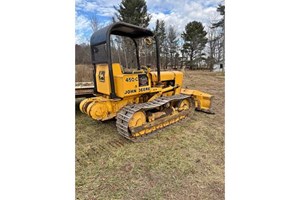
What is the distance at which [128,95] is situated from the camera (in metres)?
2.02

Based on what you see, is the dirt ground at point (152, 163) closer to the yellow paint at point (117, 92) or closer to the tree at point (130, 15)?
the yellow paint at point (117, 92)

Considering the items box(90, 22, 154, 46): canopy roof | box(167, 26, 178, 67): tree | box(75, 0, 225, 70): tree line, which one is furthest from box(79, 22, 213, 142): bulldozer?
box(167, 26, 178, 67): tree

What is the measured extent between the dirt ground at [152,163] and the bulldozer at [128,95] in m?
0.15

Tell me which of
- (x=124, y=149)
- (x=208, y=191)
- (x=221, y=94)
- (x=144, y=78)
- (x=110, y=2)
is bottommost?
(x=208, y=191)

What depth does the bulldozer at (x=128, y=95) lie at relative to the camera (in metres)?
1.84

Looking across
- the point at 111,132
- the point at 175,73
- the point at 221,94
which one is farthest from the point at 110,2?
the point at 221,94

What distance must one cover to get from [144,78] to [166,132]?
634 millimetres

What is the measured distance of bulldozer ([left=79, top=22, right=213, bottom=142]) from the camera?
1.84m

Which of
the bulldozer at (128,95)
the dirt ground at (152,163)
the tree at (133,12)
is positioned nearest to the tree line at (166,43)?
the tree at (133,12)

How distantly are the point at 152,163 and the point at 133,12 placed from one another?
1.55 metres

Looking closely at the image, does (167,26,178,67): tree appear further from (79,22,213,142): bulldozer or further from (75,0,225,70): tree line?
(79,22,213,142): bulldozer
